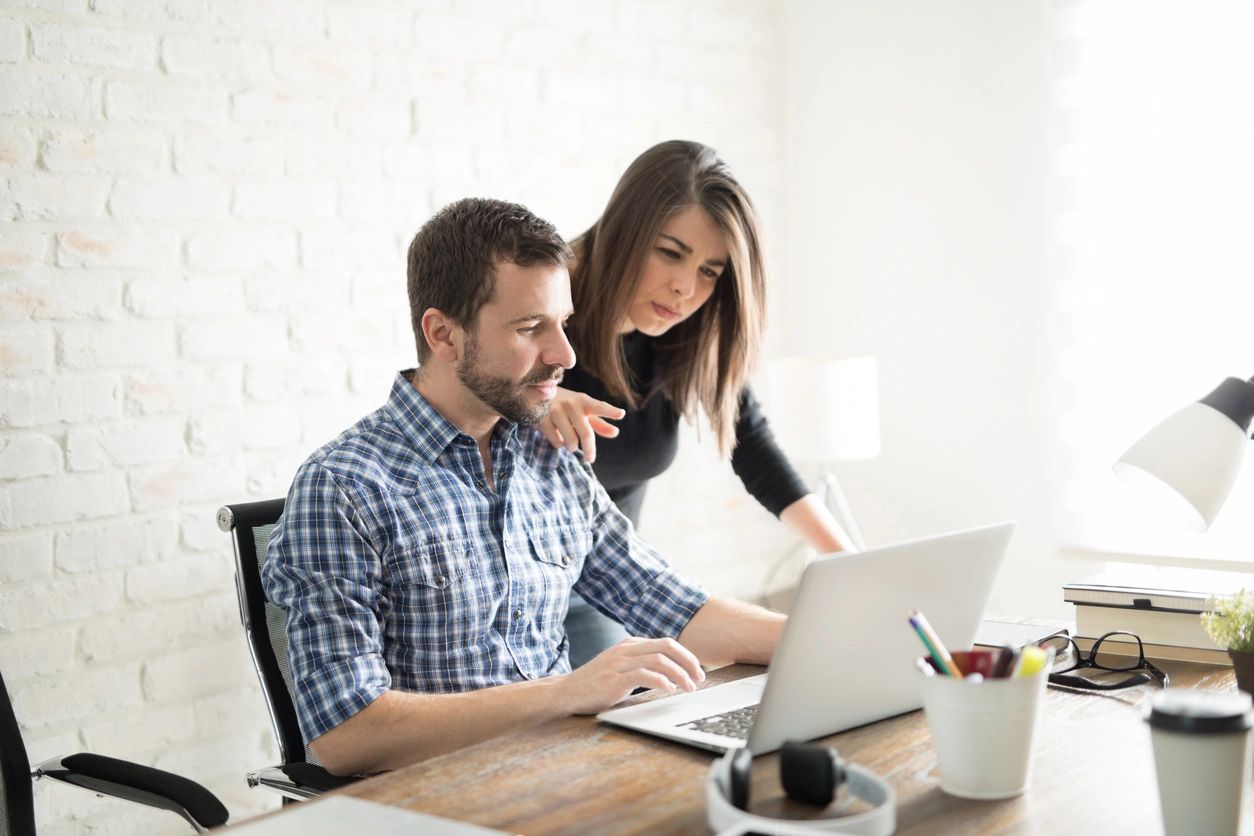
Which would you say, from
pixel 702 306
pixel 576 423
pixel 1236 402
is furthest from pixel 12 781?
pixel 1236 402

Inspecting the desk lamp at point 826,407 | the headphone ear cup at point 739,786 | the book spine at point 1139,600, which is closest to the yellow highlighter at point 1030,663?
the headphone ear cup at point 739,786

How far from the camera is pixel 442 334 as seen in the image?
1.76 metres

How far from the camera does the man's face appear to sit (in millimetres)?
1725

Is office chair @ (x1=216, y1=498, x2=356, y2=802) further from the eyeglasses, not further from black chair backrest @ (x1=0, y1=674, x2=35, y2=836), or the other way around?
the eyeglasses

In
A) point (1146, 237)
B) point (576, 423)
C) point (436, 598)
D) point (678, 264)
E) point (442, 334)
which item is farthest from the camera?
point (1146, 237)

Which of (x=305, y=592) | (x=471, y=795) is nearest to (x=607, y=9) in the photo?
(x=305, y=592)

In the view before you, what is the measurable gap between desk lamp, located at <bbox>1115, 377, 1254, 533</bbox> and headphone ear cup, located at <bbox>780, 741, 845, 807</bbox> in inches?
20.0

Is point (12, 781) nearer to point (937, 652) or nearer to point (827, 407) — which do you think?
point (937, 652)

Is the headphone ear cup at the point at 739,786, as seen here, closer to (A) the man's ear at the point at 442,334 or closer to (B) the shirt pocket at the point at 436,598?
(B) the shirt pocket at the point at 436,598

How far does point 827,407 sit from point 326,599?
194 centimetres

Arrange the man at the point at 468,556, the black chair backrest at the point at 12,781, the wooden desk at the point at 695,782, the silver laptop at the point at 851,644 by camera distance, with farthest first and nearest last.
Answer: the black chair backrest at the point at 12,781 → the man at the point at 468,556 → the silver laptop at the point at 851,644 → the wooden desk at the point at 695,782

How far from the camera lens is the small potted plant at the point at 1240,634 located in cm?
135

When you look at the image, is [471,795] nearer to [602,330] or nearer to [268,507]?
[268,507]

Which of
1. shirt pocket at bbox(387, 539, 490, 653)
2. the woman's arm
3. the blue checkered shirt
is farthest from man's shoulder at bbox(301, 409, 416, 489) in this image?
the woman's arm
